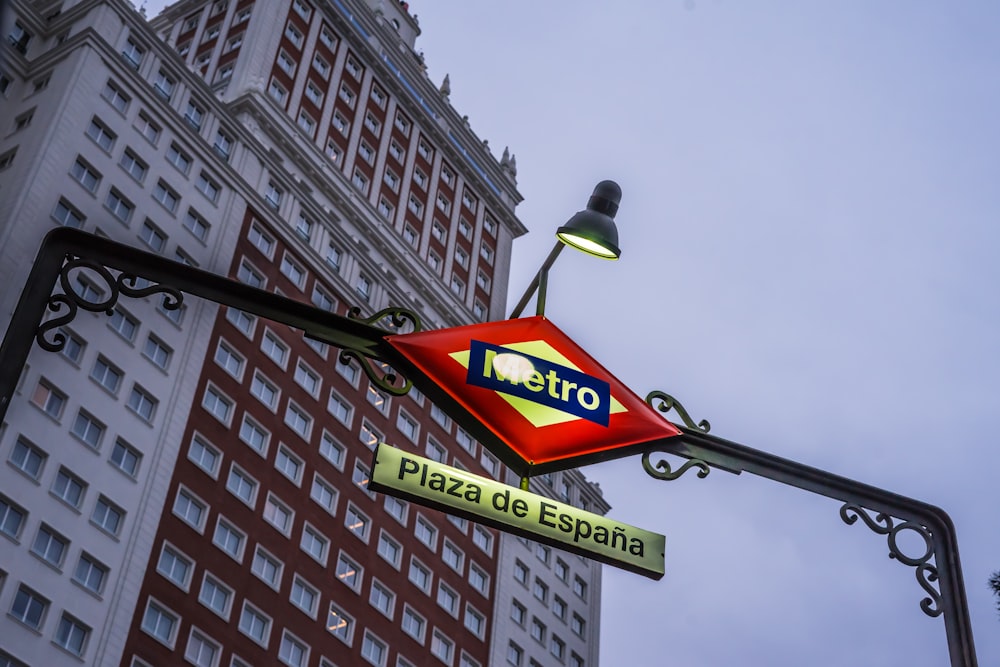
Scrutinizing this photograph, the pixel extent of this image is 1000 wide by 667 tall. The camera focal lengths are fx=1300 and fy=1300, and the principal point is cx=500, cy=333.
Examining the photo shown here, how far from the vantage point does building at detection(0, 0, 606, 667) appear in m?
47.9

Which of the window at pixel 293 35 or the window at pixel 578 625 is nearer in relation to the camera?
the window at pixel 293 35

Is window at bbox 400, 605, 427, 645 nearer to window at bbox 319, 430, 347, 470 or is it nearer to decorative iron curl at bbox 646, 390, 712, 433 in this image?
window at bbox 319, 430, 347, 470

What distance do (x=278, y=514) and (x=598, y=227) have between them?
51464mm

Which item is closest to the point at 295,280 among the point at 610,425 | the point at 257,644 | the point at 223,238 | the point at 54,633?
the point at 223,238

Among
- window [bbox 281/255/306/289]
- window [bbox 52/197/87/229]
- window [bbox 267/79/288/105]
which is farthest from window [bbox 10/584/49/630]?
window [bbox 267/79/288/105]

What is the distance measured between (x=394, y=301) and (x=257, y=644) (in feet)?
79.7

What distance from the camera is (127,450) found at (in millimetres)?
50844

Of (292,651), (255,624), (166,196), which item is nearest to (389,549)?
(292,651)

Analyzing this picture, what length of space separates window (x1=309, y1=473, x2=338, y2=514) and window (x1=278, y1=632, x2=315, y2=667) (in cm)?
690

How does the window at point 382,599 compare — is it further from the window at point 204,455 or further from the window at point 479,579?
→ the window at point 204,455

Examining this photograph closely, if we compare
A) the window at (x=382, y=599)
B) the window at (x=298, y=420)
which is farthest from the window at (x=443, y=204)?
the window at (x=382, y=599)

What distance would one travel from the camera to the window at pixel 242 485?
182 feet

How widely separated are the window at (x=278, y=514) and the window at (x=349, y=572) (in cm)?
336

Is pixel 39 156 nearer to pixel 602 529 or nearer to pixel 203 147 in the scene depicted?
pixel 203 147
